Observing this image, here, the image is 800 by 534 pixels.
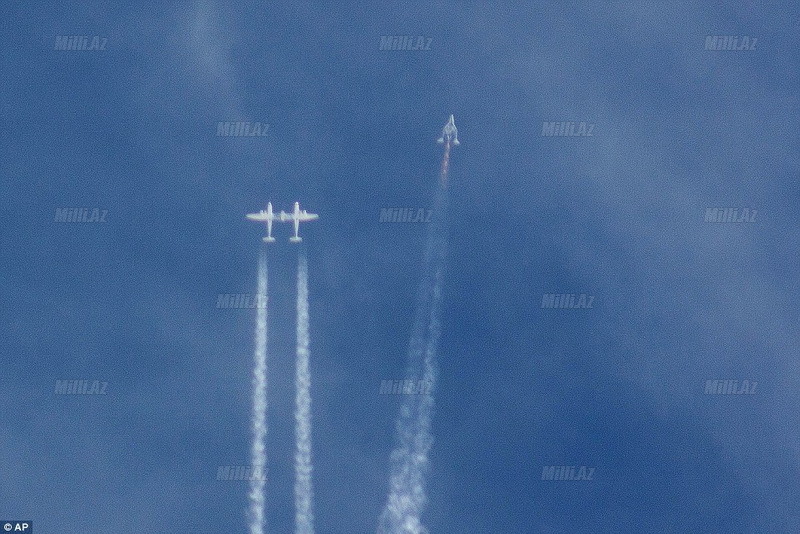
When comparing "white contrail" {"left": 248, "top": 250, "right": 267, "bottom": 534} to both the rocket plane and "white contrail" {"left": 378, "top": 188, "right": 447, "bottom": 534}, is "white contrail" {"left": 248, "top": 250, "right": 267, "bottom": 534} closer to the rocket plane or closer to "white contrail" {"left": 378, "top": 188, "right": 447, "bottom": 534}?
"white contrail" {"left": 378, "top": 188, "right": 447, "bottom": 534}

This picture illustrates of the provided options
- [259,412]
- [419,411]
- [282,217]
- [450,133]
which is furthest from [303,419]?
[450,133]

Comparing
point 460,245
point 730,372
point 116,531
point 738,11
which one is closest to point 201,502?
point 116,531

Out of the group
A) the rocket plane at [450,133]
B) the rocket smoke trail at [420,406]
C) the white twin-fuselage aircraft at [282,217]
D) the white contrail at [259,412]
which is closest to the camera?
the white contrail at [259,412]

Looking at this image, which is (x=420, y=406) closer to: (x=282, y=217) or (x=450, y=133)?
(x=282, y=217)

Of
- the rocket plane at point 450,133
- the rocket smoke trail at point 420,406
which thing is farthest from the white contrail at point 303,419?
the rocket plane at point 450,133

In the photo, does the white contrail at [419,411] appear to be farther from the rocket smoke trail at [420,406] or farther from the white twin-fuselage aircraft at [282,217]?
the white twin-fuselage aircraft at [282,217]

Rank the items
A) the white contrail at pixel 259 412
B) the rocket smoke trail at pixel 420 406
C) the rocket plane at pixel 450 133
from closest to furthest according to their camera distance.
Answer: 1. the white contrail at pixel 259 412
2. the rocket smoke trail at pixel 420 406
3. the rocket plane at pixel 450 133

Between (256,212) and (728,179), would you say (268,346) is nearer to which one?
(256,212)
